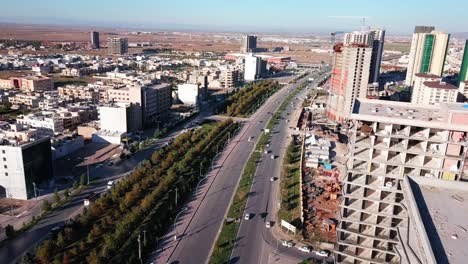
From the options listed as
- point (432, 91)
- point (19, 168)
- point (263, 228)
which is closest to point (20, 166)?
point (19, 168)

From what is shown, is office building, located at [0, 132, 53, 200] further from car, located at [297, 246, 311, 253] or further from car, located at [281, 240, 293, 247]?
car, located at [297, 246, 311, 253]

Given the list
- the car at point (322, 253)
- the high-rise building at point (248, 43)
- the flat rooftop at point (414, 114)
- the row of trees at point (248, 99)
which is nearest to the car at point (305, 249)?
the car at point (322, 253)

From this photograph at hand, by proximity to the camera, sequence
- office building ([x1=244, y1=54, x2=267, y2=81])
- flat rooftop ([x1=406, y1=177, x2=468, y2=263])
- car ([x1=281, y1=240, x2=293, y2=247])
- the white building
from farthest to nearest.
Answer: office building ([x1=244, y1=54, x2=267, y2=81]), the white building, car ([x1=281, y1=240, x2=293, y2=247]), flat rooftop ([x1=406, y1=177, x2=468, y2=263])

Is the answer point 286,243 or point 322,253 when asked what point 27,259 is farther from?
→ point 322,253

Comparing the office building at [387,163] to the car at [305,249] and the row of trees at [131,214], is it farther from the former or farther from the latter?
the row of trees at [131,214]

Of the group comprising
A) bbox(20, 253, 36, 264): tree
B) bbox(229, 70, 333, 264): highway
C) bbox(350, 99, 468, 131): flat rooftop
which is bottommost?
bbox(229, 70, 333, 264): highway

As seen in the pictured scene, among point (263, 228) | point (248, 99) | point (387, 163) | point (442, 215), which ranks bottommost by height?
point (263, 228)

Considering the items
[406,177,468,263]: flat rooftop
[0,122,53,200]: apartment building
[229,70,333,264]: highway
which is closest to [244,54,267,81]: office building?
[229,70,333,264]: highway

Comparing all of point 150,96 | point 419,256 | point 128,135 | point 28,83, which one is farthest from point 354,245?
point 28,83
